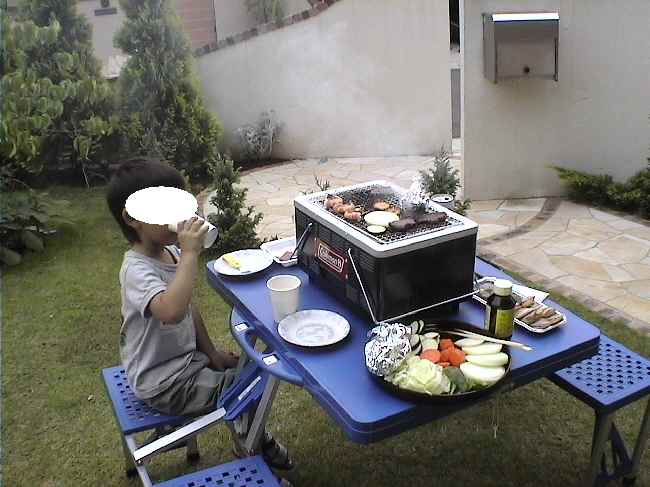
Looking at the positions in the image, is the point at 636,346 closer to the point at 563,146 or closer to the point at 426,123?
the point at 563,146

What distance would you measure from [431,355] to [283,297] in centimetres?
57

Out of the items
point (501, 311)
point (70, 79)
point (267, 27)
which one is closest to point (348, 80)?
point (267, 27)

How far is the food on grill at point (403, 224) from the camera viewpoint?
7.44 feet

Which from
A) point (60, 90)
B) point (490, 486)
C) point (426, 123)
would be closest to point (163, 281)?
point (490, 486)

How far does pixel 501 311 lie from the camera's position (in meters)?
2.12

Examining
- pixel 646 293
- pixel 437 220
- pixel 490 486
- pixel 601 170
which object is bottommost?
pixel 490 486

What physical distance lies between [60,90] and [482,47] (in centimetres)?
341

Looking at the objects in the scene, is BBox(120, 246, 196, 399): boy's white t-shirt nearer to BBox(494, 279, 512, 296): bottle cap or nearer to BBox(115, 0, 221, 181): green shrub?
BBox(494, 279, 512, 296): bottle cap

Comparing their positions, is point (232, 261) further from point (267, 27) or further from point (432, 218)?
point (267, 27)

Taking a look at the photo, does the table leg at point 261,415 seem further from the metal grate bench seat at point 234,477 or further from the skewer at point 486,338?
the skewer at point 486,338

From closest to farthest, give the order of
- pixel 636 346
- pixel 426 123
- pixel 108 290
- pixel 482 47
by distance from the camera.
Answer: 1. pixel 636 346
2. pixel 108 290
3. pixel 482 47
4. pixel 426 123

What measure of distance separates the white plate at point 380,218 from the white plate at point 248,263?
579 millimetres

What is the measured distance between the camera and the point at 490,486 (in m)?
2.87

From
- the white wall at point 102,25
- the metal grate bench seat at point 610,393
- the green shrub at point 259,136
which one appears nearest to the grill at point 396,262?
the metal grate bench seat at point 610,393
